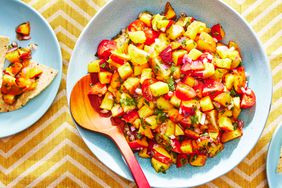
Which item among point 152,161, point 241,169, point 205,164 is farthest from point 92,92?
point 241,169

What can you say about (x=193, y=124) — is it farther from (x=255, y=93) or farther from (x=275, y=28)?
(x=275, y=28)

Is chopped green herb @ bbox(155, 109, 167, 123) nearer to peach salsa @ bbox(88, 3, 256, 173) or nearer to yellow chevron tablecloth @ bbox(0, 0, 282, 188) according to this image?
peach salsa @ bbox(88, 3, 256, 173)

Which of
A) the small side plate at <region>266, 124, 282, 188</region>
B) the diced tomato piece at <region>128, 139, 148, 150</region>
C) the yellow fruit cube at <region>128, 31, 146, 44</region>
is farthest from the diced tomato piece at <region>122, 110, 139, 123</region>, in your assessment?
the small side plate at <region>266, 124, 282, 188</region>

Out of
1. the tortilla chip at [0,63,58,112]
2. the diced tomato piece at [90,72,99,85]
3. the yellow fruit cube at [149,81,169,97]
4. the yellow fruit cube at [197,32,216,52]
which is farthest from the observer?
the tortilla chip at [0,63,58,112]

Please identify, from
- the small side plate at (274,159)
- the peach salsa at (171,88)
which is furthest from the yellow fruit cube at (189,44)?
the small side plate at (274,159)

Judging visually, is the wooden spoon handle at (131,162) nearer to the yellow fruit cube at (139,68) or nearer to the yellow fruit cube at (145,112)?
the yellow fruit cube at (145,112)

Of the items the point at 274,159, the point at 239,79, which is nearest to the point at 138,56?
the point at 239,79
